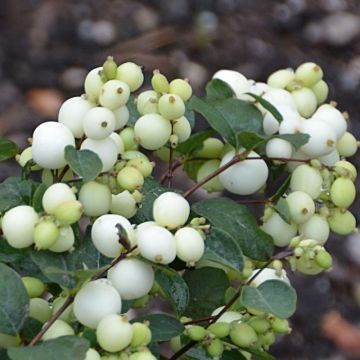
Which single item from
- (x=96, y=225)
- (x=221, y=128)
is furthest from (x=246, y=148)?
(x=96, y=225)

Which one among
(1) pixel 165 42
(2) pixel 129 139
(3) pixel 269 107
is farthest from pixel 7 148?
(1) pixel 165 42

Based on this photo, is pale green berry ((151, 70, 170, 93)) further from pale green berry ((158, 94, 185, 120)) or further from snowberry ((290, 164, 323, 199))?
snowberry ((290, 164, 323, 199))

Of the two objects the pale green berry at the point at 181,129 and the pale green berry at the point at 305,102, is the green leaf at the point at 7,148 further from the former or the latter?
the pale green berry at the point at 305,102

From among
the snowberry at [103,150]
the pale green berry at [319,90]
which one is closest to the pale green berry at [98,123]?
the snowberry at [103,150]

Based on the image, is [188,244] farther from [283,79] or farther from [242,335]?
[283,79]

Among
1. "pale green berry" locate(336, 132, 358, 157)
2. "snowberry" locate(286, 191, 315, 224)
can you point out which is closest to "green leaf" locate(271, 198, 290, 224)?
"snowberry" locate(286, 191, 315, 224)
